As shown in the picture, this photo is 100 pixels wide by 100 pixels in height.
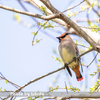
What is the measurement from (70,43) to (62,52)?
9.1 inches

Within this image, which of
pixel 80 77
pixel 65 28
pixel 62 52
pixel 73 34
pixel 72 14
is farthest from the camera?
pixel 65 28

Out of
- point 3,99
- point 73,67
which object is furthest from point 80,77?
point 3,99

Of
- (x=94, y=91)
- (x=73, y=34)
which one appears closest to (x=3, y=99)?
(x=94, y=91)

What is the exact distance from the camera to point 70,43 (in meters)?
3.87

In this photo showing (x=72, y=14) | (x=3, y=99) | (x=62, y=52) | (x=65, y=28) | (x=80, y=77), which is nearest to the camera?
(x=3, y=99)

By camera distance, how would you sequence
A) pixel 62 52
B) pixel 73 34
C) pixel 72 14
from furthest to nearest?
pixel 73 34 → pixel 62 52 → pixel 72 14

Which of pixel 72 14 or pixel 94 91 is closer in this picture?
pixel 94 91

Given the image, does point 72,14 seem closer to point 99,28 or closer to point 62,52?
point 99,28

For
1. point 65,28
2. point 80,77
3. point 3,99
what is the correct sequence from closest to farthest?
point 3,99 < point 80,77 < point 65,28

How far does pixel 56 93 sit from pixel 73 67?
1.13 m

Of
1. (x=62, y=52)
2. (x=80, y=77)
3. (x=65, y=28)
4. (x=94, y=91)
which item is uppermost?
(x=65, y=28)

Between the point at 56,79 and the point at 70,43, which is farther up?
the point at 70,43

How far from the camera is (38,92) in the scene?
273 cm

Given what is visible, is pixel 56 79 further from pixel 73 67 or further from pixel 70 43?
pixel 70 43
